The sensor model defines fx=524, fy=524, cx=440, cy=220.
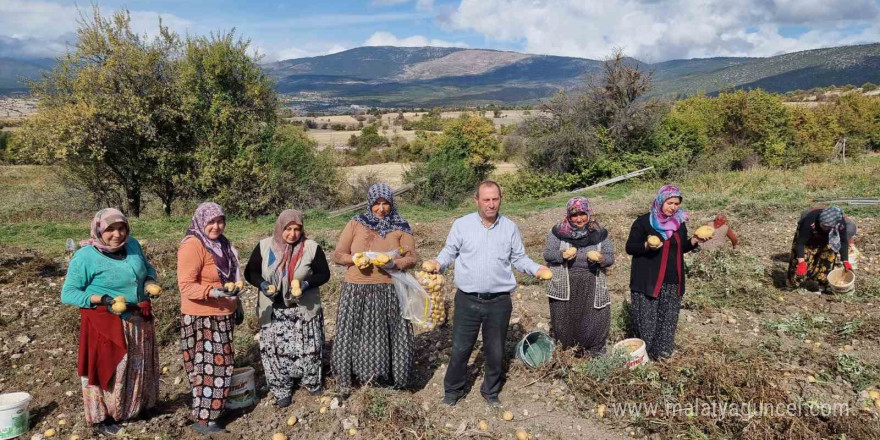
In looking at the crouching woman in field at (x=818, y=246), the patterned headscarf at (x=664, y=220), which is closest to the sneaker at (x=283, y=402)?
the patterned headscarf at (x=664, y=220)

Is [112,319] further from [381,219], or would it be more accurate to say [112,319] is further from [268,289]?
[381,219]

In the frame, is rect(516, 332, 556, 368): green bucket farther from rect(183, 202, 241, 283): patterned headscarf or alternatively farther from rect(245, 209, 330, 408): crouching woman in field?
rect(183, 202, 241, 283): patterned headscarf

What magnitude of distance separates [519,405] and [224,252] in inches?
98.9

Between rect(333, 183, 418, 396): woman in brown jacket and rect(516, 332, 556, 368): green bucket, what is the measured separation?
1025 millimetres

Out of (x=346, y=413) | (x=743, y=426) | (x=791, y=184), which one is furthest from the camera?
(x=791, y=184)

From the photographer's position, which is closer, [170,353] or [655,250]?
[655,250]

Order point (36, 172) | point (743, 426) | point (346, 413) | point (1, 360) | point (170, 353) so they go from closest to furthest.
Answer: point (743, 426)
point (346, 413)
point (1, 360)
point (170, 353)
point (36, 172)

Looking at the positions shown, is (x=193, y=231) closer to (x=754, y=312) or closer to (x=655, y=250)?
(x=655, y=250)

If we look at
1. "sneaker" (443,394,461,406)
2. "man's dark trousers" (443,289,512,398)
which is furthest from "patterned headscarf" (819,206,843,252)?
"sneaker" (443,394,461,406)

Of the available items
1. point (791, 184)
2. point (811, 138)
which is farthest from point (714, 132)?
point (791, 184)

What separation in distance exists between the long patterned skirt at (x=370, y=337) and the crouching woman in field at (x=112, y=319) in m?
1.33

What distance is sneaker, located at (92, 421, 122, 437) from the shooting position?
3686mm

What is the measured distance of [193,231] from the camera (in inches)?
141

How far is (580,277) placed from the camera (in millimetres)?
4297
